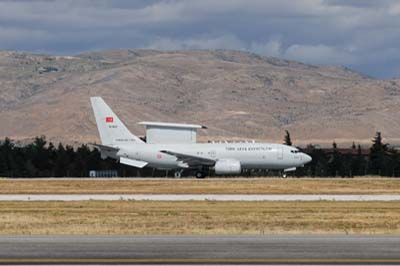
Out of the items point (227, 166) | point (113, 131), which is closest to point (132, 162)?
point (113, 131)

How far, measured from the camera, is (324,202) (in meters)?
44.4

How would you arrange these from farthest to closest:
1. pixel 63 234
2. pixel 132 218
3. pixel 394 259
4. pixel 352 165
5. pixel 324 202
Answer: pixel 352 165, pixel 324 202, pixel 132 218, pixel 63 234, pixel 394 259

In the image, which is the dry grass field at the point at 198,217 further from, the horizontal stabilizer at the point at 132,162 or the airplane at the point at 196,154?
the horizontal stabilizer at the point at 132,162

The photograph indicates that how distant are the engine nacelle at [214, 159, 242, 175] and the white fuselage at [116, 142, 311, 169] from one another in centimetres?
52

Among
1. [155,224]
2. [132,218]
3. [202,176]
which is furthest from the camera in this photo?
[202,176]

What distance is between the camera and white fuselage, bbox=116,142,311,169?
79.4m

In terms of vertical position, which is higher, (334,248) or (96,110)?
(96,110)

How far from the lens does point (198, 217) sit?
114 feet

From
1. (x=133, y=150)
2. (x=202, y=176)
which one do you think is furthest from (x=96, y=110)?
(x=202, y=176)

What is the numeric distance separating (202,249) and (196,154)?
58430 mm

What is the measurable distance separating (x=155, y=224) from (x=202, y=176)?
4886 cm

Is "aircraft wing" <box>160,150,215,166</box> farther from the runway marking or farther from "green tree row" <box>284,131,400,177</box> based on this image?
the runway marking

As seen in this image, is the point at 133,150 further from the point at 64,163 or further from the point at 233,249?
the point at 233,249

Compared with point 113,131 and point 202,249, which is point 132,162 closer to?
point 113,131
